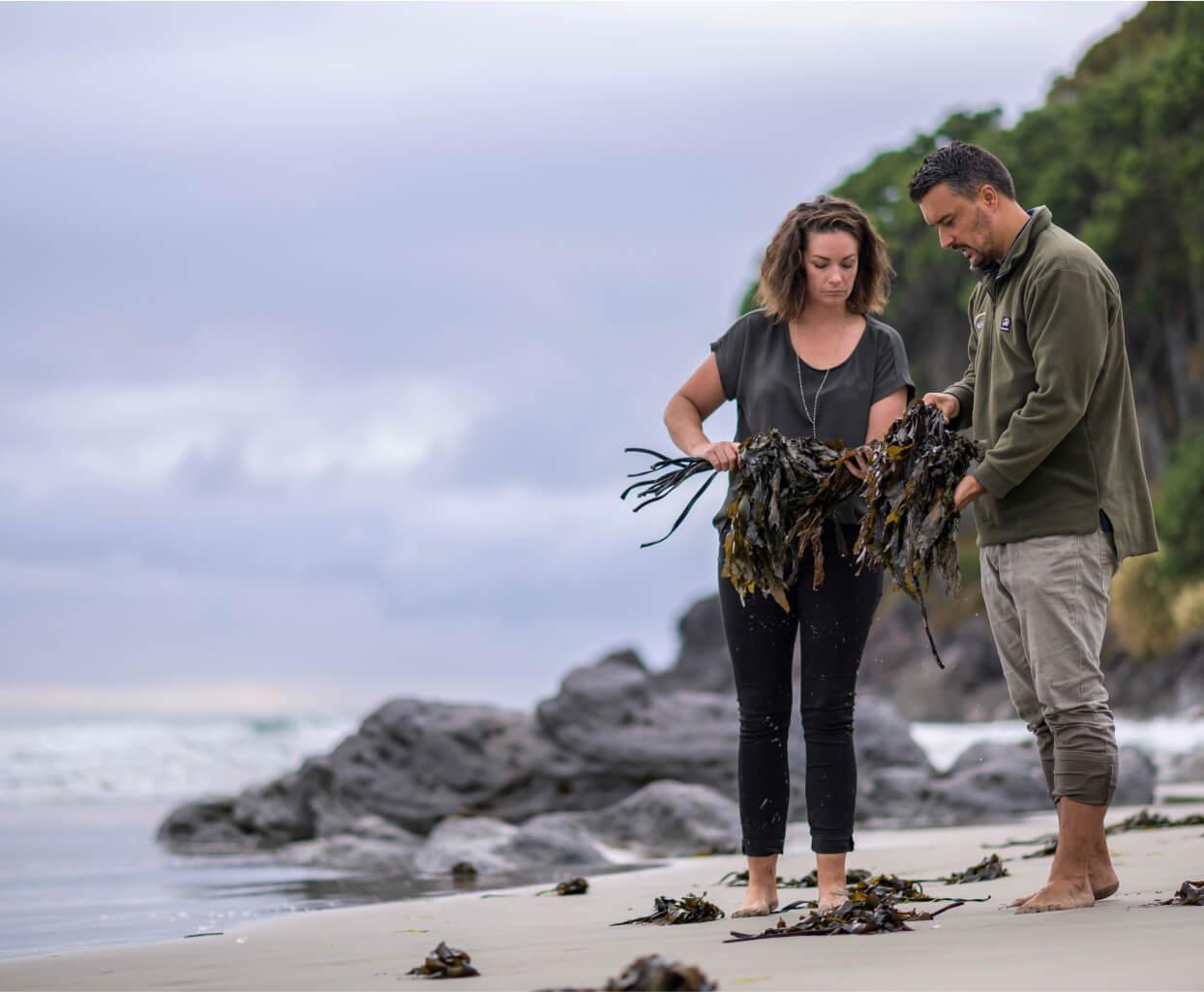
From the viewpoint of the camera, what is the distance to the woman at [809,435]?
14.2 ft

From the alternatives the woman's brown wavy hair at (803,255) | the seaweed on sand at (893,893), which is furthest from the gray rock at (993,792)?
the woman's brown wavy hair at (803,255)

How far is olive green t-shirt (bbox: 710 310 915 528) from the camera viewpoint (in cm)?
455

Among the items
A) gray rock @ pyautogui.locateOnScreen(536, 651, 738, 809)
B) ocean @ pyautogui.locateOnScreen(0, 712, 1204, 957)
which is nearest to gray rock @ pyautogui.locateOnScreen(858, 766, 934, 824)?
gray rock @ pyautogui.locateOnScreen(536, 651, 738, 809)

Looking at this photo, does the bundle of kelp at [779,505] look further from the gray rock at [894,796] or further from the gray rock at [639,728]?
the gray rock at [639,728]

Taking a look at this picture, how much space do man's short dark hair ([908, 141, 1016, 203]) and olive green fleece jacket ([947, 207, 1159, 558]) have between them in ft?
0.54

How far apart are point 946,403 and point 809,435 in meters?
0.43

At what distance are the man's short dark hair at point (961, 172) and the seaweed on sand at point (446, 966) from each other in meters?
2.41

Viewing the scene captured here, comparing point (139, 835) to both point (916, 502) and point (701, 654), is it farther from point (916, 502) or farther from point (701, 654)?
point (701, 654)

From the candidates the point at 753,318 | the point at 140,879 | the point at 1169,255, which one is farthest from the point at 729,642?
the point at 1169,255

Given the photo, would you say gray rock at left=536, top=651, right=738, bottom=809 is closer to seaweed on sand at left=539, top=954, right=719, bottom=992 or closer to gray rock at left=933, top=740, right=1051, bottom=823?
gray rock at left=933, top=740, right=1051, bottom=823

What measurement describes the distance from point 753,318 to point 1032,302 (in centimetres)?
96

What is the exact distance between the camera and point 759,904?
432 cm

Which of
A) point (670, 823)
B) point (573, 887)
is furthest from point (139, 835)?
point (573, 887)

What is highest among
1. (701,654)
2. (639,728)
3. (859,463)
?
(701,654)
